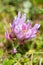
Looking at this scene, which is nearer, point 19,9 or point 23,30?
point 23,30

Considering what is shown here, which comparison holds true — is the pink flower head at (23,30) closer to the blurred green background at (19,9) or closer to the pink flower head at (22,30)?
the pink flower head at (22,30)

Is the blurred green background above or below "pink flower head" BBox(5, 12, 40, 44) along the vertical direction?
above

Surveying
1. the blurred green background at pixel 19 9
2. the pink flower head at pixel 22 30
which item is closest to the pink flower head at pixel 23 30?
the pink flower head at pixel 22 30

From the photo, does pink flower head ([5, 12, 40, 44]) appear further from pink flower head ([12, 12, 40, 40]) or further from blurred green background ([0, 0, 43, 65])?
blurred green background ([0, 0, 43, 65])

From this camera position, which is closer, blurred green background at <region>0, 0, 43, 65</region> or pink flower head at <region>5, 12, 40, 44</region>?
pink flower head at <region>5, 12, 40, 44</region>

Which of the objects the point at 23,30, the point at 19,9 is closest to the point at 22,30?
the point at 23,30

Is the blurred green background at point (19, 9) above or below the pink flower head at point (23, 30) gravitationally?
above

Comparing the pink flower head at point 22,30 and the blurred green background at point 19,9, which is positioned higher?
the blurred green background at point 19,9

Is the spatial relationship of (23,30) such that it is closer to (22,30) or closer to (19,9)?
(22,30)

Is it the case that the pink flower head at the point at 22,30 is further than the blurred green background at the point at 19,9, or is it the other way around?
the blurred green background at the point at 19,9

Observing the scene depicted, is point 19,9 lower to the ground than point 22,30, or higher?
higher

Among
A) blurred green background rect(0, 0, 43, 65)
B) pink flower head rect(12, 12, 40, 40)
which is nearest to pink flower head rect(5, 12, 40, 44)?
pink flower head rect(12, 12, 40, 40)
